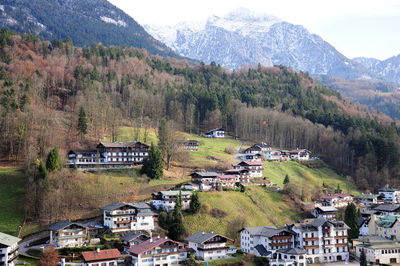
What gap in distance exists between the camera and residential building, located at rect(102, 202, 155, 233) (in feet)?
210

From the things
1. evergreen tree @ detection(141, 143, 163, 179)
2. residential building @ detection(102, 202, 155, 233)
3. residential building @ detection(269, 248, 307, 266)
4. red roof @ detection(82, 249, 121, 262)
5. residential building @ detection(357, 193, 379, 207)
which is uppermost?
evergreen tree @ detection(141, 143, 163, 179)

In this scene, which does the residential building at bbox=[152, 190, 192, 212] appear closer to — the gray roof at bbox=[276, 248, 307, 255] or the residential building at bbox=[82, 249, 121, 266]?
the residential building at bbox=[82, 249, 121, 266]

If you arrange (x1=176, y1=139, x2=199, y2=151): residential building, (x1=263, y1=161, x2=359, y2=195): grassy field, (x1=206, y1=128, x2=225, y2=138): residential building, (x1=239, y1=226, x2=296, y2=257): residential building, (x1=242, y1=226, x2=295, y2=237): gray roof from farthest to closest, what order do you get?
(x1=206, y1=128, x2=225, y2=138): residential building, (x1=176, y1=139, x2=199, y2=151): residential building, (x1=263, y1=161, x2=359, y2=195): grassy field, (x1=242, y1=226, x2=295, y2=237): gray roof, (x1=239, y1=226, x2=296, y2=257): residential building

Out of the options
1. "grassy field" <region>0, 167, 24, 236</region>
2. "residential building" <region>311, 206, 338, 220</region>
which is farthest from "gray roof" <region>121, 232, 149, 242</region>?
"residential building" <region>311, 206, 338, 220</region>

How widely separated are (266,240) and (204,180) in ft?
64.2

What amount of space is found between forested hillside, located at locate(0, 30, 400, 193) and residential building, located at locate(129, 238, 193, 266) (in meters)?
25.8

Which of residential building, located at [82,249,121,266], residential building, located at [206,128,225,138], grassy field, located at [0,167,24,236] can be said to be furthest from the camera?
residential building, located at [206,128,225,138]

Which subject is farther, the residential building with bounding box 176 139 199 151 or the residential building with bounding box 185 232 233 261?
the residential building with bounding box 176 139 199 151

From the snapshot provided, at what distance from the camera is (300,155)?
11394 cm

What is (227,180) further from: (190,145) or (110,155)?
(190,145)

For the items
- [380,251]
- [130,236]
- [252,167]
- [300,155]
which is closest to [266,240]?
[380,251]

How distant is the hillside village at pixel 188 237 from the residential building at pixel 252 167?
24.7 feet

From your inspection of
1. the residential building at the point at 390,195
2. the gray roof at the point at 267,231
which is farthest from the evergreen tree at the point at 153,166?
the residential building at the point at 390,195

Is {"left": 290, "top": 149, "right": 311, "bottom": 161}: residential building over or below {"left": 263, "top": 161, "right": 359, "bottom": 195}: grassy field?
over
